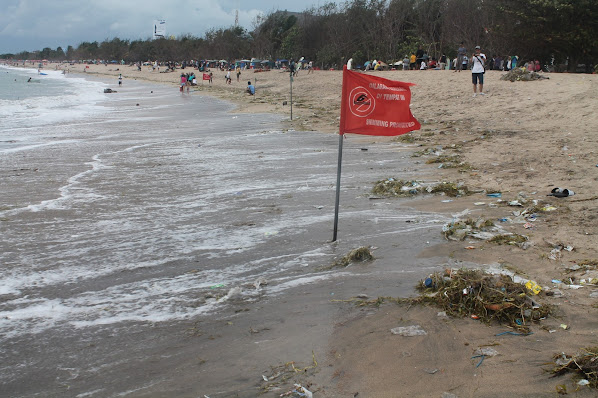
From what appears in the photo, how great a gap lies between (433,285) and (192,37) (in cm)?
14959

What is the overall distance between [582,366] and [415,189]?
5.64 metres

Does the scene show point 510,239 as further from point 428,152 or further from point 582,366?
point 428,152

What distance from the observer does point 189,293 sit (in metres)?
5.31

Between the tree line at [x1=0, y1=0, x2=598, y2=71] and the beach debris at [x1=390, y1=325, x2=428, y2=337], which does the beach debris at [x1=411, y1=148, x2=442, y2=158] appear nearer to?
the beach debris at [x1=390, y1=325, x2=428, y2=337]

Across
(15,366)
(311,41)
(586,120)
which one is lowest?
(15,366)

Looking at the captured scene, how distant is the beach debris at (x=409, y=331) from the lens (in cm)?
420

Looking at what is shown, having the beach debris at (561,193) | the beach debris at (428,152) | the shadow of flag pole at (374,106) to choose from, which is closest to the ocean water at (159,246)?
the beach debris at (428,152)

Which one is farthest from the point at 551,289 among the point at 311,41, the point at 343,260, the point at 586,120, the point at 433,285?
the point at 311,41

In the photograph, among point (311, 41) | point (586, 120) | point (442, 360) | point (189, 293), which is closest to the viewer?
point (442, 360)

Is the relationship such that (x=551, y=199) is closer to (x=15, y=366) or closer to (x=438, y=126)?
(x=15, y=366)

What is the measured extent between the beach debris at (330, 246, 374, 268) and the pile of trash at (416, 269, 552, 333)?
1089 mm

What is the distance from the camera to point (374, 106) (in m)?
6.31

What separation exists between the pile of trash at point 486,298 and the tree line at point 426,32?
26.8m

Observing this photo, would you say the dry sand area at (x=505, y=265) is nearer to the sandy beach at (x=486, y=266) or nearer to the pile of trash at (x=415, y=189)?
the sandy beach at (x=486, y=266)
